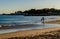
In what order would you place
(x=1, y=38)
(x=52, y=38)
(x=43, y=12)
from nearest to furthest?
(x=52, y=38)
(x=1, y=38)
(x=43, y=12)

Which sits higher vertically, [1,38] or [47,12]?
[1,38]

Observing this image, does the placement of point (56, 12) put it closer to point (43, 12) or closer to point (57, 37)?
point (43, 12)

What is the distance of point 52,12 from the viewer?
615 ft

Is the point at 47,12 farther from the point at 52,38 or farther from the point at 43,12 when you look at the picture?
the point at 52,38

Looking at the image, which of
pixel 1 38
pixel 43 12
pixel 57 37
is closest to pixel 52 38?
pixel 57 37

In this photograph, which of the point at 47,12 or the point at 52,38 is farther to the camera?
the point at 47,12

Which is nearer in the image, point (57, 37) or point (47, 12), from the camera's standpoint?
point (57, 37)

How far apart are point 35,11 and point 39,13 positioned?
3.97 meters

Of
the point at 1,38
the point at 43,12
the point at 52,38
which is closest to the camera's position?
→ the point at 52,38

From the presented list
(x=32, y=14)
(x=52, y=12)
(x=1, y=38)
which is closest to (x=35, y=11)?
(x=32, y=14)

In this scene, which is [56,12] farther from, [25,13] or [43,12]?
[25,13]

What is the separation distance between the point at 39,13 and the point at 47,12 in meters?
7.02

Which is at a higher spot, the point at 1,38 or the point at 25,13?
the point at 1,38

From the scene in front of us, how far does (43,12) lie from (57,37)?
167 m
